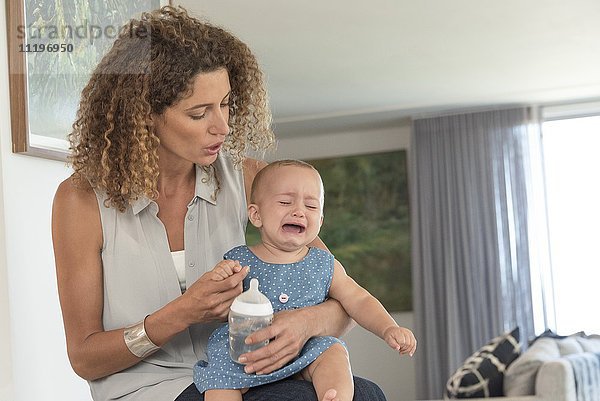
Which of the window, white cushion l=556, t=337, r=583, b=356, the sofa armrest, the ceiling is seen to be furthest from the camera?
the window

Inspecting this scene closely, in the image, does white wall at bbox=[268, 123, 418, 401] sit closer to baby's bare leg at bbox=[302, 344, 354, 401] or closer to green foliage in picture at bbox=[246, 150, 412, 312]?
green foliage in picture at bbox=[246, 150, 412, 312]

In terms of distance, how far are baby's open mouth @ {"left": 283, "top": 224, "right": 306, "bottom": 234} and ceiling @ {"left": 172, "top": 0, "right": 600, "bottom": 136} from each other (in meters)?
2.10

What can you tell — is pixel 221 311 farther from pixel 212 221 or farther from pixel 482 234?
pixel 482 234

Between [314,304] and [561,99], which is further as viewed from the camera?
[561,99]

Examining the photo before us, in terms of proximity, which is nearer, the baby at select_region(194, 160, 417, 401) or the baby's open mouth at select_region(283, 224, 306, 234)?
the baby at select_region(194, 160, 417, 401)

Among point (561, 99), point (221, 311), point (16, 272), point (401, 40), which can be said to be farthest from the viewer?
point (561, 99)

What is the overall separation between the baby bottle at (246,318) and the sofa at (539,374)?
1643mm

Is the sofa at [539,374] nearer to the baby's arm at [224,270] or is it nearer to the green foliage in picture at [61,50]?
the green foliage in picture at [61,50]

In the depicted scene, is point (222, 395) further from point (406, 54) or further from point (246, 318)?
point (406, 54)

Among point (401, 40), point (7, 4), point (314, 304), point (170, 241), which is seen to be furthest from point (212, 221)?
point (401, 40)

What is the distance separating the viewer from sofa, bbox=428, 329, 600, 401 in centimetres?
239

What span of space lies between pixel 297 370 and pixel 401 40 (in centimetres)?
314

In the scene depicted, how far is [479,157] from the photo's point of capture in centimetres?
532

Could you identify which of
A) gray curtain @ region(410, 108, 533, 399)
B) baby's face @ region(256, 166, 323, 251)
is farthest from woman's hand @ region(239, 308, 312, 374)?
gray curtain @ region(410, 108, 533, 399)
